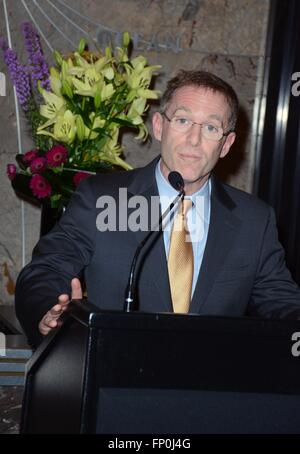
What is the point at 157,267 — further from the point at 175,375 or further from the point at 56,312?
the point at 175,375

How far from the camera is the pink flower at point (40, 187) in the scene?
3117mm

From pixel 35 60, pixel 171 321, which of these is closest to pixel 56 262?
pixel 171 321

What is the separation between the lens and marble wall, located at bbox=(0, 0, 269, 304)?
13.0 ft

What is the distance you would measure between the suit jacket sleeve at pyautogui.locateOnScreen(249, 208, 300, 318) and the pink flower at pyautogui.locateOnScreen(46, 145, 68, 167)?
0.88 metres

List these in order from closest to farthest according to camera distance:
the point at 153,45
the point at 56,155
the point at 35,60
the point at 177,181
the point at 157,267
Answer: the point at 177,181, the point at 157,267, the point at 56,155, the point at 35,60, the point at 153,45

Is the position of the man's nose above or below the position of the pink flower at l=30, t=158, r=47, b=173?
above

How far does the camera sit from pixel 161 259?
239 centimetres

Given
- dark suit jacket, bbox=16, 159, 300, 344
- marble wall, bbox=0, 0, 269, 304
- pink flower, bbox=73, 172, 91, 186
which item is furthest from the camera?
marble wall, bbox=0, 0, 269, 304

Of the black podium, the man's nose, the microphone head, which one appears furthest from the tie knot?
the black podium

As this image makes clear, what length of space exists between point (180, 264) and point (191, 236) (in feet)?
0.43

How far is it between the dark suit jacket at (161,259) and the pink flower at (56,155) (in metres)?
0.57

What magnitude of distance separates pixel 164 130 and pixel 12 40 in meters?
1.69

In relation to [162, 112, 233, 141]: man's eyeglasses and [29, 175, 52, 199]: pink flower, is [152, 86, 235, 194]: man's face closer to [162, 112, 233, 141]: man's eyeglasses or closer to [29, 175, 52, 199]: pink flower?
[162, 112, 233, 141]: man's eyeglasses
